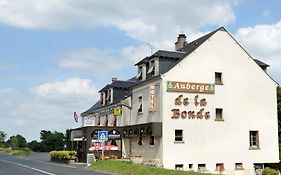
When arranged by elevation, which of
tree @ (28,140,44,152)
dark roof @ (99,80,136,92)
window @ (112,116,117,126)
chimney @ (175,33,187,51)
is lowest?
tree @ (28,140,44,152)

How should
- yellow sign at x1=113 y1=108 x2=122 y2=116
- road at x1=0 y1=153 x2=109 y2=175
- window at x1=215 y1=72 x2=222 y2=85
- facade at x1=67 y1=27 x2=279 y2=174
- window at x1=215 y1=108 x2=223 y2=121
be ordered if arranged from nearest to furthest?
road at x1=0 y1=153 x2=109 y2=175
facade at x1=67 y1=27 x2=279 y2=174
window at x1=215 y1=108 x2=223 y2=121
window at x1=215 y1=72 x2=222 y2=85
yellow sign at x1=113 y1=108 x2=122 y2=116

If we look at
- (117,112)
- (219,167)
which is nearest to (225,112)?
(219,167)

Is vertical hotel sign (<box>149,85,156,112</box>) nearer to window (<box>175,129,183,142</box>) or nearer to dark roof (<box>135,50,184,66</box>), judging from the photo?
window (<box>175,129,183,142</box>)

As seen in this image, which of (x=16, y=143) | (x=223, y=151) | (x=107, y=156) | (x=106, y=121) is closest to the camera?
(x=223, y=151)

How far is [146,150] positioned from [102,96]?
17.5 metres

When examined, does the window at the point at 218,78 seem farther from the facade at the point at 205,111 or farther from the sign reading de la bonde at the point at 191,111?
the sign reading de la bonde at the point at 191,111

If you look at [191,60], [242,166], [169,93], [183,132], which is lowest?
[242,166]

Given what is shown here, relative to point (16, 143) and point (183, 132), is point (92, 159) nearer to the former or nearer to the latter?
point (183, 132)

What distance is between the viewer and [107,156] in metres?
43.3

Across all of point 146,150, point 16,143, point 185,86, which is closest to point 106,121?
point 146,150

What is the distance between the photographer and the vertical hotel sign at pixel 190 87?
125 feet

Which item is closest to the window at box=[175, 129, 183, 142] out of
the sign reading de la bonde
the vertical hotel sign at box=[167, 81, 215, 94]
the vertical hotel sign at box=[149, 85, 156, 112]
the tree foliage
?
the sign reading de la bonde

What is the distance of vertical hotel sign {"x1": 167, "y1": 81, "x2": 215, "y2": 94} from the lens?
38037 millimetres

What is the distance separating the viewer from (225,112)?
40.1 m
